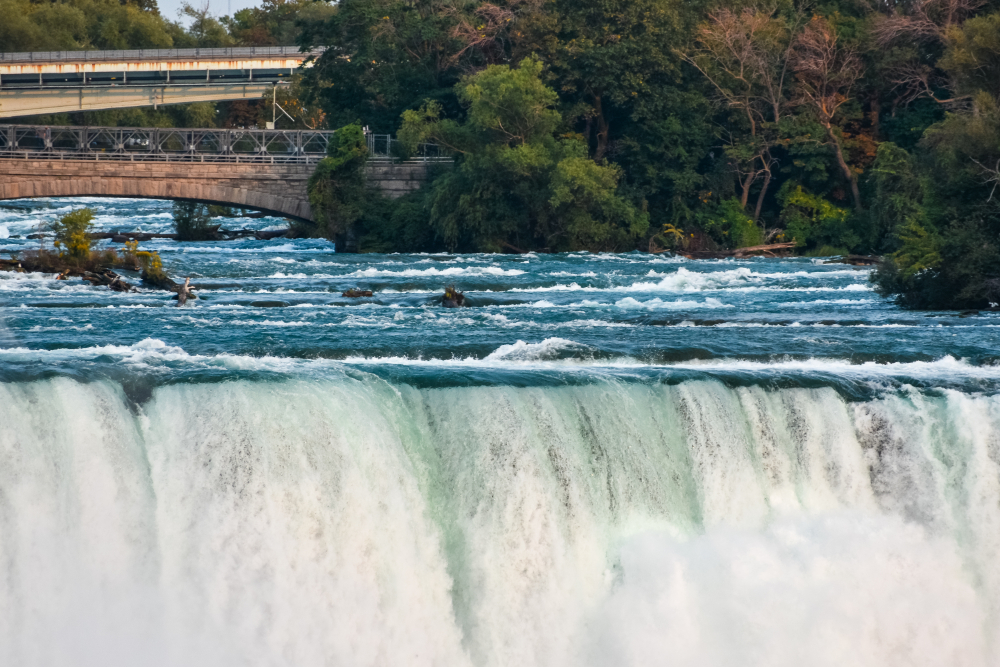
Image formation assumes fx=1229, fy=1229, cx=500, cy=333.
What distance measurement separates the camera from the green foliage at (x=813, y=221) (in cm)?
4556

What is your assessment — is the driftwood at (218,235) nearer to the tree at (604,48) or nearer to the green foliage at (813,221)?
the tree at (604,48)

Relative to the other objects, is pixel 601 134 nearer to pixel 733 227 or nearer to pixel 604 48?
pixel 604 48

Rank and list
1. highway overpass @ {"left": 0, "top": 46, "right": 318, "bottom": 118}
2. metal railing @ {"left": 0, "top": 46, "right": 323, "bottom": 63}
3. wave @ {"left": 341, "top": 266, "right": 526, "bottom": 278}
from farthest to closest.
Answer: metal railing @ {"left": 0, "top": 46, "right": 323, "bottom": 63} < highway overpass @ {"left": 0, "top": 46, "right": 318, "bottom": 118} < wave @ {"left": 341, "top": 266, "right": 526, "bottom": 278}

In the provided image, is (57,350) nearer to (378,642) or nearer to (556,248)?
(378,642)

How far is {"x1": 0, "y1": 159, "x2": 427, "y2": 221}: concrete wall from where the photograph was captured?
47812mm

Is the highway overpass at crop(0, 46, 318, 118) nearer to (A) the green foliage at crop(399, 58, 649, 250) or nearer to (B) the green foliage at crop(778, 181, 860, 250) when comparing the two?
(A) the green foliage at crop(399, 58, 649, 250)

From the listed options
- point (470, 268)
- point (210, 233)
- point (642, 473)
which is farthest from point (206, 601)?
point (210, 233)

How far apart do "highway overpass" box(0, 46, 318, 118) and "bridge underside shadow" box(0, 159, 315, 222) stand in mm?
17317

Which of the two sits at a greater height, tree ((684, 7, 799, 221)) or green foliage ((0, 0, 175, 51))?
green foliage ((0, 0, 175, 51))

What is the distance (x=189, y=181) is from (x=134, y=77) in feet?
80.0

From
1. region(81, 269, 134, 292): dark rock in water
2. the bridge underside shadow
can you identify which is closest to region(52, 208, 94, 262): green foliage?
region(81, 269, 134, 292): dark rock in water

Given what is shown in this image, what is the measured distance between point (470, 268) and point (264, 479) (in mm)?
24000

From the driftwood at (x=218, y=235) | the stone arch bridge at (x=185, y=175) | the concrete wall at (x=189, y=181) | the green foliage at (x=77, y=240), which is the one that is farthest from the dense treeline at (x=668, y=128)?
the green foliage at (x=77, y=240)

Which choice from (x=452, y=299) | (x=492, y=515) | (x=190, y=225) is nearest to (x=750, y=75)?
(x=452, y=299)
